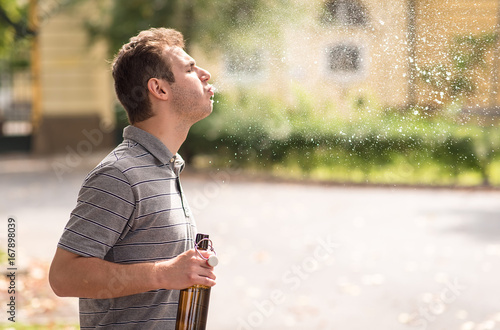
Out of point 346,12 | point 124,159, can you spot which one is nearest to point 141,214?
point 124,159

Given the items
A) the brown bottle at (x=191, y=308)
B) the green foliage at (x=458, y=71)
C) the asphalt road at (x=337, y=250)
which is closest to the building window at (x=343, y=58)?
the green foliage at (x=458, y=71)

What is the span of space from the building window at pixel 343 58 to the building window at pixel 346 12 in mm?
90

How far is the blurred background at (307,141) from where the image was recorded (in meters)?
2.33

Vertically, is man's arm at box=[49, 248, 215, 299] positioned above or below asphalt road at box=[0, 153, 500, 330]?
above

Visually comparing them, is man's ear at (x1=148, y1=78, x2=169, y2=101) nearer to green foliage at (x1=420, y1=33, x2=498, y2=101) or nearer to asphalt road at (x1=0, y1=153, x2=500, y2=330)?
green foliage at (x1=420, y1=33, x2=498, y2=101)

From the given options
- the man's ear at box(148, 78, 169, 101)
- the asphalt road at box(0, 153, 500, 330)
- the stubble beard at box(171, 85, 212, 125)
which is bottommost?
the asphalt road at box(0, 153, 500, 330)

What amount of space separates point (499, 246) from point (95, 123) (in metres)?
12.9

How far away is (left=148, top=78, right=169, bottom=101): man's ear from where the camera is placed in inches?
70.7

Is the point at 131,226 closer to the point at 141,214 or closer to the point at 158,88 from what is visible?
the point at 141,214

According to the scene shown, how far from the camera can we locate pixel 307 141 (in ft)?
10.3

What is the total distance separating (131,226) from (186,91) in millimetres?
383

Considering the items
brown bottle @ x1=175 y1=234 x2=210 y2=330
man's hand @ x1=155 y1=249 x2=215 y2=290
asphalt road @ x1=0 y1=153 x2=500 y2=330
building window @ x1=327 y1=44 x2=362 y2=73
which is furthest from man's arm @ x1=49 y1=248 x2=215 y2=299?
asphalt road @ x1=0 y1=153 x2=500 y2=330

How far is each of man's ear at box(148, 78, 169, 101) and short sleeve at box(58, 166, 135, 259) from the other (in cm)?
25

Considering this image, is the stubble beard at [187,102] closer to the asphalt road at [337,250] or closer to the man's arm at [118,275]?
the man's arm at [118,275]
